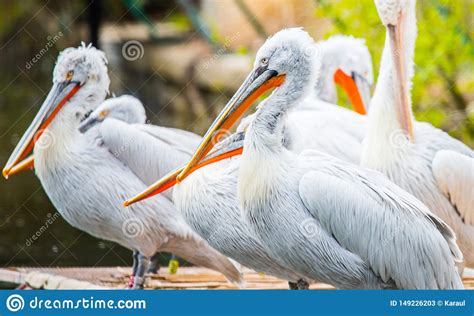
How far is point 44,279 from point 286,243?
6.02 ft

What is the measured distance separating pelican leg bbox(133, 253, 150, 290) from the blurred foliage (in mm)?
2074

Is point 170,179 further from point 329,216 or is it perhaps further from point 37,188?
point 37,188

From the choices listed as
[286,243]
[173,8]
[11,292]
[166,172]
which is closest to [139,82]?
[173,8]

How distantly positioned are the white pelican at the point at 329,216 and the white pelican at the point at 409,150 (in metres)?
0.61

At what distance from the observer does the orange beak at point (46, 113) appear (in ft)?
17.2

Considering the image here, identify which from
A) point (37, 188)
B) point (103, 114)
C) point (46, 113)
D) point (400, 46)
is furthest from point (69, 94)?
point (400, 46)

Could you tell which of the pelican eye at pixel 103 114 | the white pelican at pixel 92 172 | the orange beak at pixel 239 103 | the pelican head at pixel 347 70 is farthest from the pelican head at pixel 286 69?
the pelican head at pixel 347 70

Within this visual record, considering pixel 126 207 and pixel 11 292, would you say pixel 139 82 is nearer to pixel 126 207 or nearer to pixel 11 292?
pixel 126 207

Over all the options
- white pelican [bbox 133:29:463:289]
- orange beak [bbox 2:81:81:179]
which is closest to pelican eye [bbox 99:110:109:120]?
orange beak [bbox 2:81:81:179]

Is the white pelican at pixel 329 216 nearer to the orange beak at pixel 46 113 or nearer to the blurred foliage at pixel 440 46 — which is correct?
the orange beak at pixel 46 113

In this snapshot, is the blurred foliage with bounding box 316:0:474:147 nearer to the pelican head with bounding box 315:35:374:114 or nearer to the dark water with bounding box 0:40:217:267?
the pelican head with bounding box 315:35:374:114

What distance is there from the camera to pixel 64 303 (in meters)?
4.77

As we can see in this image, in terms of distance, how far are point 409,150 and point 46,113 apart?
1.86 m

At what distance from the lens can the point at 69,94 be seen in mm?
5273
